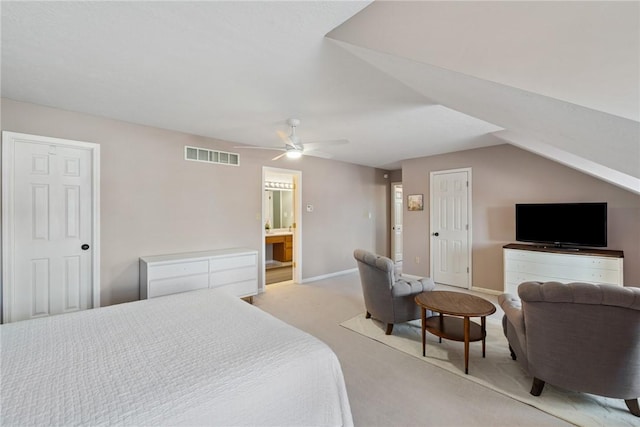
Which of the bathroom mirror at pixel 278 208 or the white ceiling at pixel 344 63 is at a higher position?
the white ceiling at pixel 344 63

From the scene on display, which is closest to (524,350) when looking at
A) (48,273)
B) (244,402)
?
(244,402)

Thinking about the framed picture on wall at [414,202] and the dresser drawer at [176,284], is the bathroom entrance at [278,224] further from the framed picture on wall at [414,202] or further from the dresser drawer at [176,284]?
the framed picture on wall at [414,202]

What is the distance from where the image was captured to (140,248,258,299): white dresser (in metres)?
3.22

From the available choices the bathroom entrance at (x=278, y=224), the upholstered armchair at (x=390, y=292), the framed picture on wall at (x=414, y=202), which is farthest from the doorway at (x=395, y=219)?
the upholstered armchair at (x=390, y=292)

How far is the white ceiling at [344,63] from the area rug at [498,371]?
1616 millimetres

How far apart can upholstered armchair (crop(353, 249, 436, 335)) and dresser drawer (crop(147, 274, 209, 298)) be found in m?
2.17

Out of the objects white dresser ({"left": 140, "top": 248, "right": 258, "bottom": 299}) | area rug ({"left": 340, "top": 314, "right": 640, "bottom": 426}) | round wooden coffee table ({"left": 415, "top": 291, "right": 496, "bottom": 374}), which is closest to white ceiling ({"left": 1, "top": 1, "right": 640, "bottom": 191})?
round wooden coffee table ({"left": 415, "top": 291, "right": 496, "bottom": 374})

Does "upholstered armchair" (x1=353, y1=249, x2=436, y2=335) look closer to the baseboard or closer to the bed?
the bed

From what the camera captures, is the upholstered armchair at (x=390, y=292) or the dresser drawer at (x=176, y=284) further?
the dresser drawer at (x=176, y=284)

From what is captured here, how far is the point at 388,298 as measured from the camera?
297 centimetres

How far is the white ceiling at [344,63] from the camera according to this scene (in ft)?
3.24

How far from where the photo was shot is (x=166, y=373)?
1272mm

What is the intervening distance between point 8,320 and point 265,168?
348 centimetres

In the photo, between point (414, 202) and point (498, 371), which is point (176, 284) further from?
point (414, 202)
